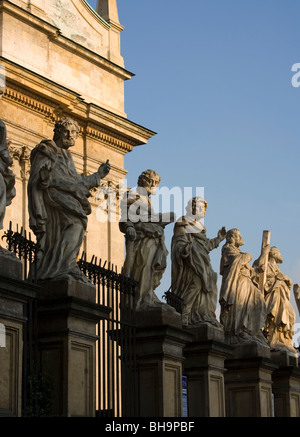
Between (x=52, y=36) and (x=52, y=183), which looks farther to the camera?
(x=52, y=36)

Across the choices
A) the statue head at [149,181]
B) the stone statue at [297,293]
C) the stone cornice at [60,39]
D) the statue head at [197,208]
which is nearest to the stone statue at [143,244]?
the statue head at [149,181]

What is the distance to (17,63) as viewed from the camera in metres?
25.7

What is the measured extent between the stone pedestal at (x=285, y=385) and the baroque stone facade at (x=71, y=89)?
7.26 metres

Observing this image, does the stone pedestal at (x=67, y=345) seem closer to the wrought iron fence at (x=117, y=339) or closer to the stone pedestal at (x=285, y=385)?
the wrought iron fence at (x=117, y=339)

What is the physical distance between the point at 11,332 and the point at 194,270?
252 inches

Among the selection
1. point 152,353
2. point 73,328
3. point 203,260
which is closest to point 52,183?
point 73,328

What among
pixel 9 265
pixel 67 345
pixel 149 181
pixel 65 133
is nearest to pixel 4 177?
A: pixel 9 265

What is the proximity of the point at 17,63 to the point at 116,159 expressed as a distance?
5.32m

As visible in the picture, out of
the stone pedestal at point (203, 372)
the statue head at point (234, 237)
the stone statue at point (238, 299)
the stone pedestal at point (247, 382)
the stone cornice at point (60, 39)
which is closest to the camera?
the stone pedestal at point (203, 372)

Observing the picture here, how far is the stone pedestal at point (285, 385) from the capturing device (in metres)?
21.9

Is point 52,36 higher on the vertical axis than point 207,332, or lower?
higher
